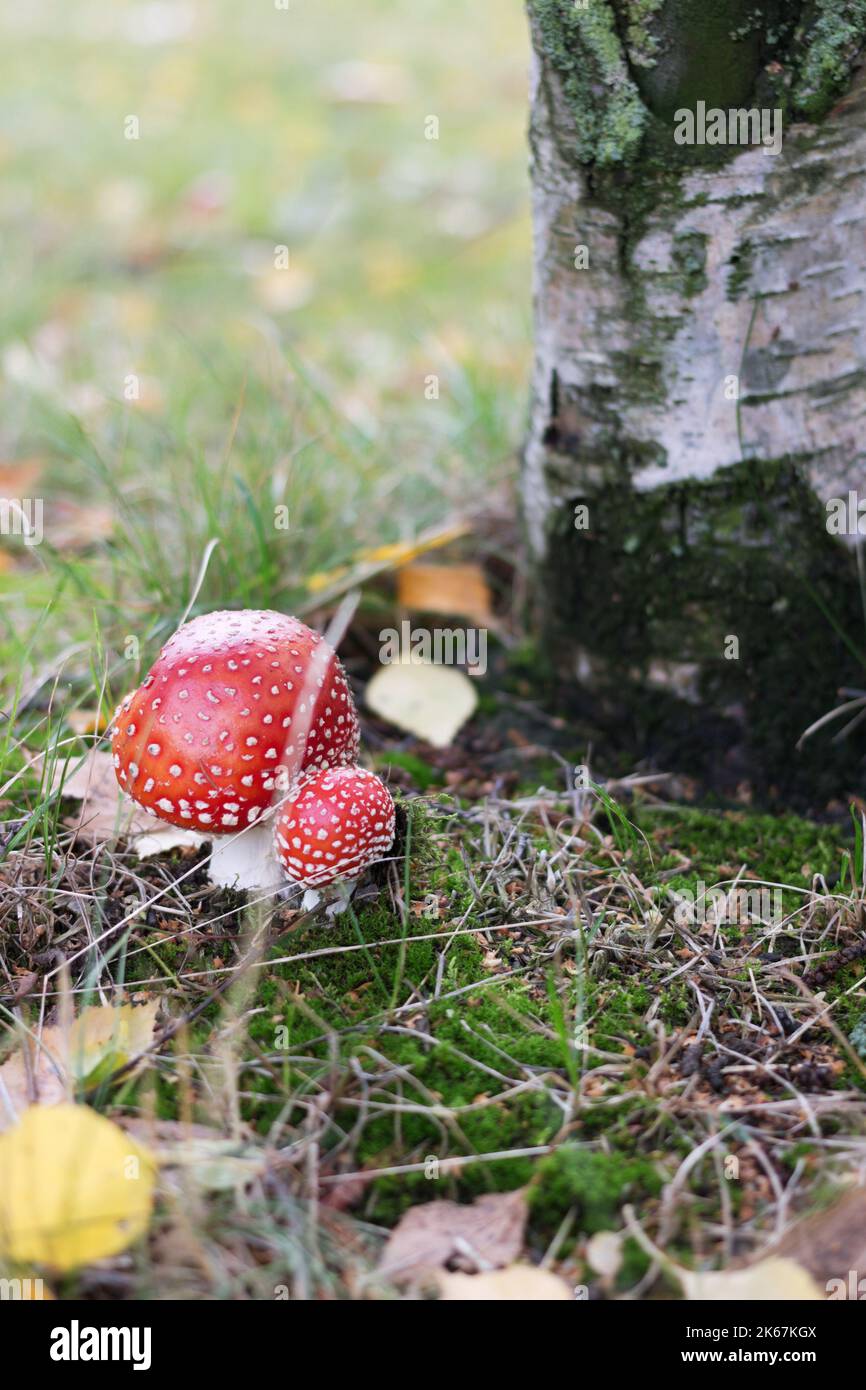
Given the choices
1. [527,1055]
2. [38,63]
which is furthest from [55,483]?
[38,63]

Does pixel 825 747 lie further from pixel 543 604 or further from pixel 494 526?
pixel 494 526

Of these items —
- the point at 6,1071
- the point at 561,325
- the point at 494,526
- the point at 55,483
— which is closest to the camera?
the point at 6,1071

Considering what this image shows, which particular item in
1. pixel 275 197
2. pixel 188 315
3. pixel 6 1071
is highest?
pixel 275 197

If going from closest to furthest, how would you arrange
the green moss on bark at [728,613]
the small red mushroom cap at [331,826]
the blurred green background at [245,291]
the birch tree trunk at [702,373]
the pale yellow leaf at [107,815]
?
the small red mushroom cap at [331,826] < the birch tree trunk at [702,373] < the pale yellow leaf at [107,815] < the green moss on bark at [728,613] < the blurred green background at [245,291]

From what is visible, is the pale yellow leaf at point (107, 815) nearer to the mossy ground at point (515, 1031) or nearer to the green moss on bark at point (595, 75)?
the mossy ground at point (515, 1031)

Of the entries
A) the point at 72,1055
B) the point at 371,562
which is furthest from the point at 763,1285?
the point at 371,562

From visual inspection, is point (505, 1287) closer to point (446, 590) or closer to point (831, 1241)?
point (831, 1241)

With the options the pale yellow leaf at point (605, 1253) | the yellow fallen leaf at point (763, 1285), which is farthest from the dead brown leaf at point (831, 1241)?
the pale yellow leaf at point (605, 1253)
